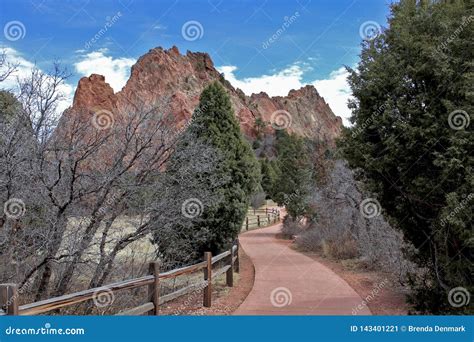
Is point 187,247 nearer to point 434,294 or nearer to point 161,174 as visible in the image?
point 161,174

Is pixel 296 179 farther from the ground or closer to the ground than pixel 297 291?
farther from the ground

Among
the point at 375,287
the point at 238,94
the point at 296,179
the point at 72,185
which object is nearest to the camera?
the point at 72,185

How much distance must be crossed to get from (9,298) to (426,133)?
5321mm

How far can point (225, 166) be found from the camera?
13.2 meters

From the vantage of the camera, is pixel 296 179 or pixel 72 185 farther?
pixel 296 179

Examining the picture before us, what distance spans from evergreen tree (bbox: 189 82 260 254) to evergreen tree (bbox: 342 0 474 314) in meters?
6.17

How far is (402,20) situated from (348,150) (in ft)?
6.97

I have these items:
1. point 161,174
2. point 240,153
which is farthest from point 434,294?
point 240,153

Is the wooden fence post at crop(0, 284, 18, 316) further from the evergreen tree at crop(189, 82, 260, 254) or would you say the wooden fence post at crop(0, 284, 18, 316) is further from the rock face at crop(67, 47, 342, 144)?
the rock face at crop(67, 47, 342, 144)

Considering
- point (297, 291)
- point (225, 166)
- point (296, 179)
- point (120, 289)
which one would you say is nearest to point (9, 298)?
point (120, 289)

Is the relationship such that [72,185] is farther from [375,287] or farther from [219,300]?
[375,287]

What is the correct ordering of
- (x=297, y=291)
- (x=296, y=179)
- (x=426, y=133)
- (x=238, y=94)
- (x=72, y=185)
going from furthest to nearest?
1. (x=238, y=94)
2. (x=296, y=179)
3. (x=297, y=291)
4. (x=72, y=185)
5. (x=426, y=133)

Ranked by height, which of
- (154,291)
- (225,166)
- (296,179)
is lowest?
(154,291)

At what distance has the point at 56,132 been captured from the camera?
24.2 ft
